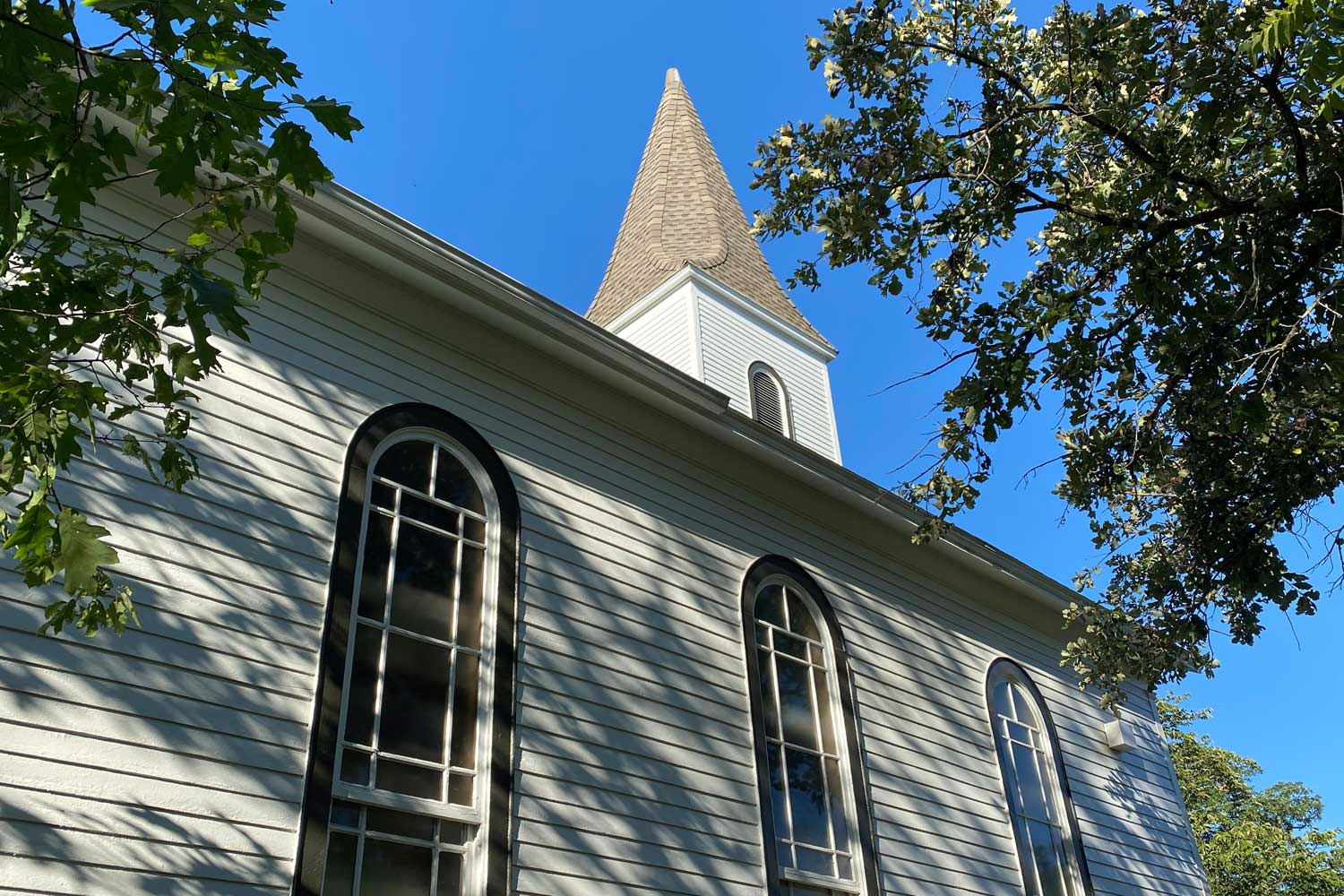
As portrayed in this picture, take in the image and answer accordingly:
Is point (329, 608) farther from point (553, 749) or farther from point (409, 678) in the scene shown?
point (553, 749)

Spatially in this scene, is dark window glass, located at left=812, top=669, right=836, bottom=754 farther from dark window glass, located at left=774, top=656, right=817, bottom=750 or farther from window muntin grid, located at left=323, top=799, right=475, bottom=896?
window muntin grid, located at left=323, top=799, right=475, bottom=896

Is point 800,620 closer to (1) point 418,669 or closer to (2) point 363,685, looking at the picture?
(1) point 418,669

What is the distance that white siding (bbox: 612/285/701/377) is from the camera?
16.4m

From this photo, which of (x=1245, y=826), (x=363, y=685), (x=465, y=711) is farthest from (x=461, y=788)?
(x=1245, y=826)

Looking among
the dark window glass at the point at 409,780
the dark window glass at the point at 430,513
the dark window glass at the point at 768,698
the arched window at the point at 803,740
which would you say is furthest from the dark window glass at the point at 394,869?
the dark window glass at the point at 768,698

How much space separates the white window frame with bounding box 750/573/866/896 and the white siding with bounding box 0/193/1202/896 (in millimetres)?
276

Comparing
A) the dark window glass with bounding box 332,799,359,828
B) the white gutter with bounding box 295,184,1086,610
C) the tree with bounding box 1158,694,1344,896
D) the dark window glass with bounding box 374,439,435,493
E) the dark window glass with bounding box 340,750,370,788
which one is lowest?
the dark window glass with bounding box 332,799,359,828

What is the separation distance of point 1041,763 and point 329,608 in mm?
8704

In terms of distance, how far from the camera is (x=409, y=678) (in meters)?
6.89

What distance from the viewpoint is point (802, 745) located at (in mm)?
9508

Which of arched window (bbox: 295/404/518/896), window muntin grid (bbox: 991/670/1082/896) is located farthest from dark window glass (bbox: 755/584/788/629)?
window muntin grid (bbox: 991/670/1082/896)

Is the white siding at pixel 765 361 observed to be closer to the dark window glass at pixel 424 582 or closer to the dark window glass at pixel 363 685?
the dark window glass at pixel 424 582

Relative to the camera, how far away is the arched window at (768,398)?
16672 millimetres

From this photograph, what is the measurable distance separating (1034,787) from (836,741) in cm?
355
